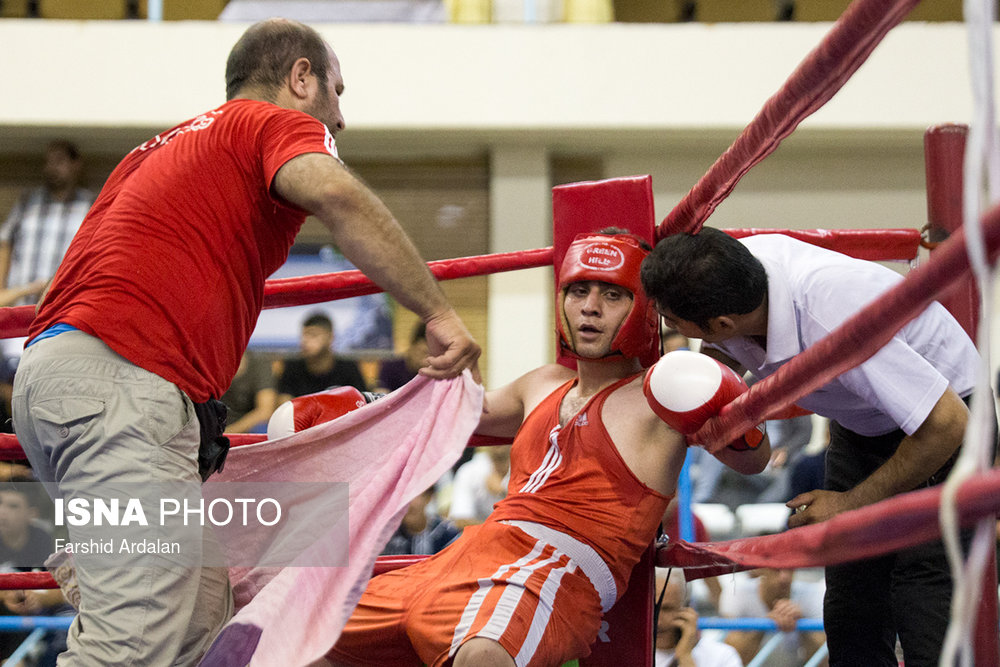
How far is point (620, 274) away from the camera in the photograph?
1909 mm

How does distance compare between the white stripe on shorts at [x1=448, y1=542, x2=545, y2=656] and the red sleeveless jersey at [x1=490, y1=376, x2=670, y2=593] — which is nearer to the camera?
the white stripe on shorts at [x1=448, y1=542, x2=545, y2=656]

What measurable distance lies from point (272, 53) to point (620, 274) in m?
0.72

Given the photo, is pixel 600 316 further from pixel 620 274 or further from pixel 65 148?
pixel 65 148

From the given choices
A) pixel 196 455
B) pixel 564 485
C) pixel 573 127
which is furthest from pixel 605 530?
pixel 573 127

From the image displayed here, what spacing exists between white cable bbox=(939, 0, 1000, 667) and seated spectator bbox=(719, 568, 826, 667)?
2536 millimetres

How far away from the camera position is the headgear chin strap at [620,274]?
192 cm


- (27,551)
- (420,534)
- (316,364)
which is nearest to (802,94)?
(420,534)

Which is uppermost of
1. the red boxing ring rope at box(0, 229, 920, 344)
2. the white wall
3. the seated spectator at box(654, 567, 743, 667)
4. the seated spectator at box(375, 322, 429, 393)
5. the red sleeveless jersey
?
the white wall

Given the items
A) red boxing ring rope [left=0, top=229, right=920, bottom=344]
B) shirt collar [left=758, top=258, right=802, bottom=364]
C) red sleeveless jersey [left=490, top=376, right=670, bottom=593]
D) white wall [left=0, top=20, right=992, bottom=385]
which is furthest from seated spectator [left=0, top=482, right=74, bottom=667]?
white wall [left=0, top=20, right=992, bottom=385]

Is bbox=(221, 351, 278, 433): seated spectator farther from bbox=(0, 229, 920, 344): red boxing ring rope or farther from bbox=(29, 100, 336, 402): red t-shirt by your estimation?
bbox=(29, 100, 336, 402): red t-shirt

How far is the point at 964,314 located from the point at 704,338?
46 cm

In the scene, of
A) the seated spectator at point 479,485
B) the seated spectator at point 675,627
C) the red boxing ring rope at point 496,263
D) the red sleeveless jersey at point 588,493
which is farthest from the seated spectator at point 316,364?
the red sleeveless jersey at point 588,493

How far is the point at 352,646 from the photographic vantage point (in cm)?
182

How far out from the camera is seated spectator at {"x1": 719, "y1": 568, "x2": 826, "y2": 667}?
3.24 m
